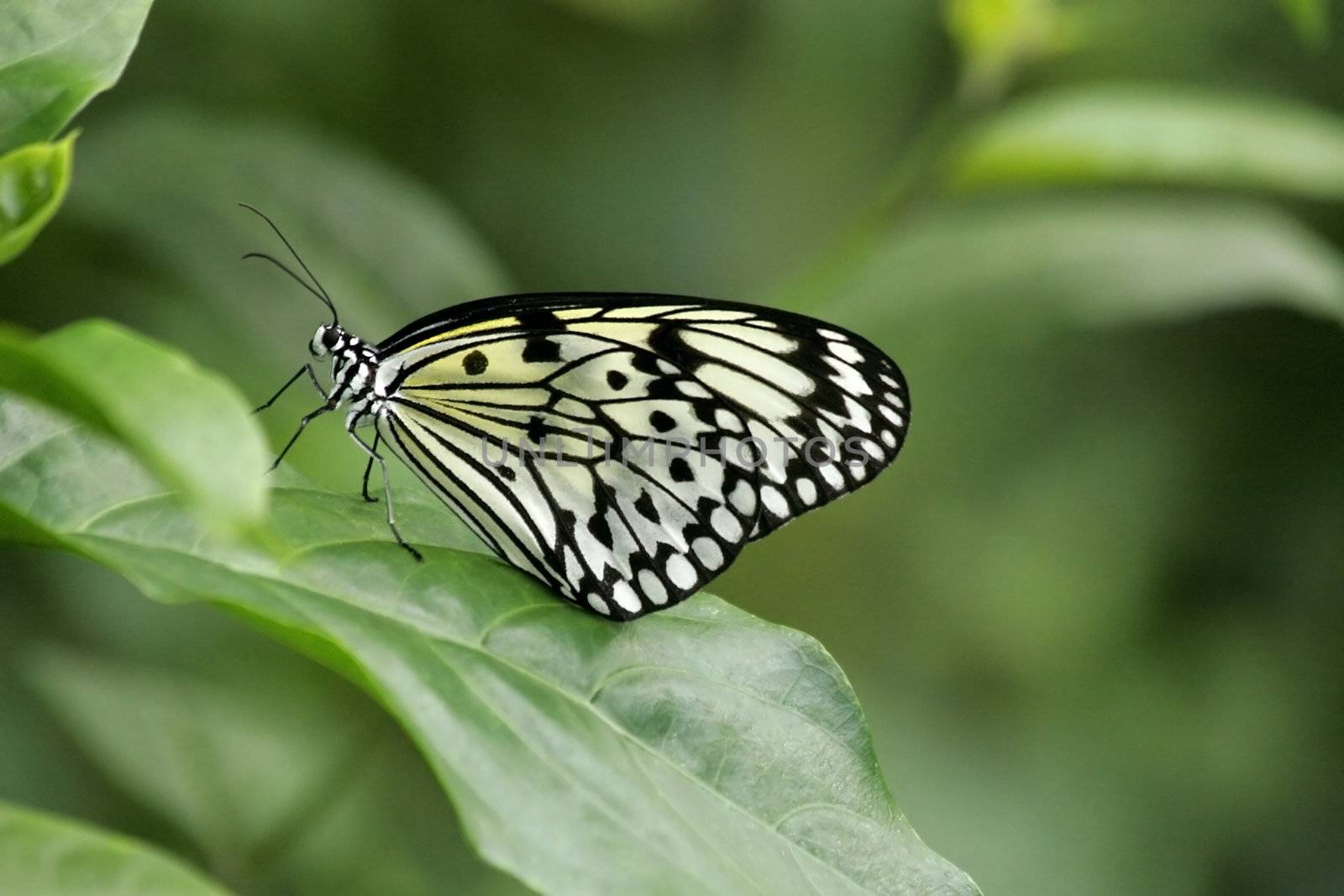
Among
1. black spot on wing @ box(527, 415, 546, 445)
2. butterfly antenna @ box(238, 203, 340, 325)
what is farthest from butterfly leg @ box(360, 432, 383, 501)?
butterfly antenna @ box(238, 203, 340, 325)

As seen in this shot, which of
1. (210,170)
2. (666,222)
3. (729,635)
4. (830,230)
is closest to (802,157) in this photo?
(830,230)

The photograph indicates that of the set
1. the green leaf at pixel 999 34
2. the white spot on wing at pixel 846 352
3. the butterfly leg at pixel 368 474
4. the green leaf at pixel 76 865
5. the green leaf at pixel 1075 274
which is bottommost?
the green leaf at pixel 76 865

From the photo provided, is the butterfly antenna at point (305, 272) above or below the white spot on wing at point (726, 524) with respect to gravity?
below

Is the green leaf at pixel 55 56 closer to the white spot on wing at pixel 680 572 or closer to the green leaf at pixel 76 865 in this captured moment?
the green leaf at pixel 76 865

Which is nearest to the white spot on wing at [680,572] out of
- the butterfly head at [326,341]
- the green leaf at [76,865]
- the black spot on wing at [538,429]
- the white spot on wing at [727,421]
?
the white spot on wing at [727,421]

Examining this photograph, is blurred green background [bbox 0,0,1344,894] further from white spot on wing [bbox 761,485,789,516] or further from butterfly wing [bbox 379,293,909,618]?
white spot on wing [bbox 761,485,789,516]

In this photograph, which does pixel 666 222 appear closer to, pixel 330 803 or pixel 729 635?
pixel 330 803
